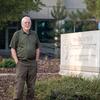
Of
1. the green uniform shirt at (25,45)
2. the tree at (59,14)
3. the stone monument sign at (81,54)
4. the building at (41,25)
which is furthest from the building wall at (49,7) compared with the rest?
the green uniform shirt at (25,45)

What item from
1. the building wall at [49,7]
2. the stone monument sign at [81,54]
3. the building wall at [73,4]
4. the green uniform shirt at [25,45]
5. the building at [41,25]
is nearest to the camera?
the green uniform shirt at [25,45]

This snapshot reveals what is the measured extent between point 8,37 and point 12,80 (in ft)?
109

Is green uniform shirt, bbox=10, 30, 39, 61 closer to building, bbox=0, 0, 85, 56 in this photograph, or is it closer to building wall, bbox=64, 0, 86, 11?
building, bbox=0, 0, 85, 56

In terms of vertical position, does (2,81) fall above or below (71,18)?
below

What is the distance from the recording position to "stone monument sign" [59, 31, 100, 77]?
15197 mm

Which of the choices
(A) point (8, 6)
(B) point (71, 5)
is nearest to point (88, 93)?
(A) point (8, 6)

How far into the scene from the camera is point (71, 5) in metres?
49.8

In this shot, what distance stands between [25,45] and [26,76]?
0.69 m

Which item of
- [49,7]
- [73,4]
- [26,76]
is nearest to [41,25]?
[49,7]

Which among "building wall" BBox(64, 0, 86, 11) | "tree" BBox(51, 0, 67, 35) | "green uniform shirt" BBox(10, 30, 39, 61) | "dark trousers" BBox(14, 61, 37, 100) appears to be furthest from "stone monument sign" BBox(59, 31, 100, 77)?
"building wall" BBox(64, 0, 86, 11)

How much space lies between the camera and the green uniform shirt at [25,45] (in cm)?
1035

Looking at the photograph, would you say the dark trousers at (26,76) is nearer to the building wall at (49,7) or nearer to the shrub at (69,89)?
the shrub at (69,89)

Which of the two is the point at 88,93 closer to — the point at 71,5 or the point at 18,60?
the point at 18,60

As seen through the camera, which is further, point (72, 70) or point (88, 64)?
point (72, 70)
